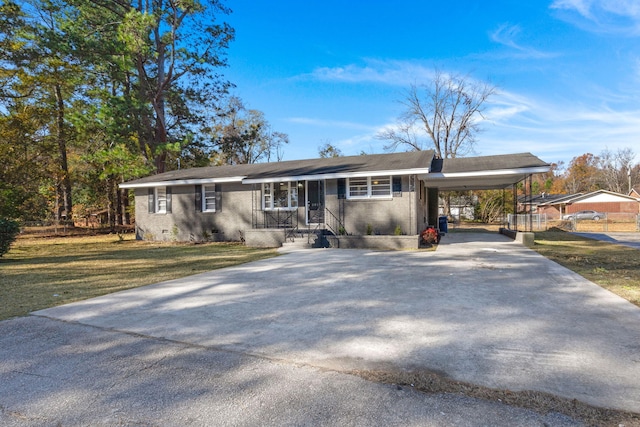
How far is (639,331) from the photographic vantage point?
3.46m

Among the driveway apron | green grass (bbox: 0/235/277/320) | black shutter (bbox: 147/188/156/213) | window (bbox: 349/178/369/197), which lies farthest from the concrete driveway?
black shutter (bbox: 147/188/156/213)

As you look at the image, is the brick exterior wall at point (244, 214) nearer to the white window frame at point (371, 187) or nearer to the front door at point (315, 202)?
the white window frame at point (371, 187)

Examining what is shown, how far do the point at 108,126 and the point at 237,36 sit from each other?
9.50m

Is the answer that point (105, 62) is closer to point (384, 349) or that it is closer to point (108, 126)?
point (108, 126)

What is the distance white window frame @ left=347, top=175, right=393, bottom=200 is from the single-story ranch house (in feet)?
0.13

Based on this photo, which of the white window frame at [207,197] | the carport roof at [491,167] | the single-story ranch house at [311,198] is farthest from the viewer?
the white window frame at [207,197]

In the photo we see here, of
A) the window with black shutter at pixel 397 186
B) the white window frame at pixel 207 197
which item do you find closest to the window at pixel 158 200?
the white window frame at pixel 207 197

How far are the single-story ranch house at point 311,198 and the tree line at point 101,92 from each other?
4.38m

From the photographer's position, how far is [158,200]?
667 inches

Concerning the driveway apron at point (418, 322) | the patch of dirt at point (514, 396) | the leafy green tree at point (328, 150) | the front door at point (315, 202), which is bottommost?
the driveway apron at point (418, 322)

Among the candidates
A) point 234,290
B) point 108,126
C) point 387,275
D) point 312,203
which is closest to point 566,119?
point 312,203

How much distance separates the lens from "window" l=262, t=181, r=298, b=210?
1461 centimetres

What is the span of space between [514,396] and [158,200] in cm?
1752

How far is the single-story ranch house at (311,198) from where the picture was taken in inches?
490
